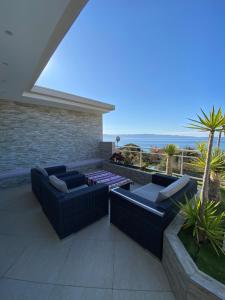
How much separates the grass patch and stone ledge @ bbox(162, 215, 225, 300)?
0.10 metres

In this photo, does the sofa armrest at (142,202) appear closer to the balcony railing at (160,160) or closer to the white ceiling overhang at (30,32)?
the white ceiling overhang at (30,32)

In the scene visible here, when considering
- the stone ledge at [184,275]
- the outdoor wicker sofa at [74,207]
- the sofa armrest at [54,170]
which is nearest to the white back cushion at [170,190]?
the stone ledge at [184,275]

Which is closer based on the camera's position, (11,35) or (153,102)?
(11,35)

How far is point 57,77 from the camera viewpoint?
16.0ft

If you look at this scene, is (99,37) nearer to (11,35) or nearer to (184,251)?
(11,35)

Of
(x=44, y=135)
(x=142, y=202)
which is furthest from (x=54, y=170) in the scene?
(x=142, y=202)

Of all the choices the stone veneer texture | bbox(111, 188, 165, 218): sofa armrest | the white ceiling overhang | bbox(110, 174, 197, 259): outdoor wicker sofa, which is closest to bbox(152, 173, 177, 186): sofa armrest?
bbox(110, 174, 197, 259): outdoor wicker sofa

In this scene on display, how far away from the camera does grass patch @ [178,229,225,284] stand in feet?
4.26

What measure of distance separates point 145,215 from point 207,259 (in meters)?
0.78

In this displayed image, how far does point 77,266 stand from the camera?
1.76 meters

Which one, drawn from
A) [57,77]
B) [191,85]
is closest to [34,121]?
[57,77]

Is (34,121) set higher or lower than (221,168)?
higher

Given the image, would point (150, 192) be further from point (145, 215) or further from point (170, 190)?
point (145, 215)

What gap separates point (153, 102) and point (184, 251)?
12068 millimetres
